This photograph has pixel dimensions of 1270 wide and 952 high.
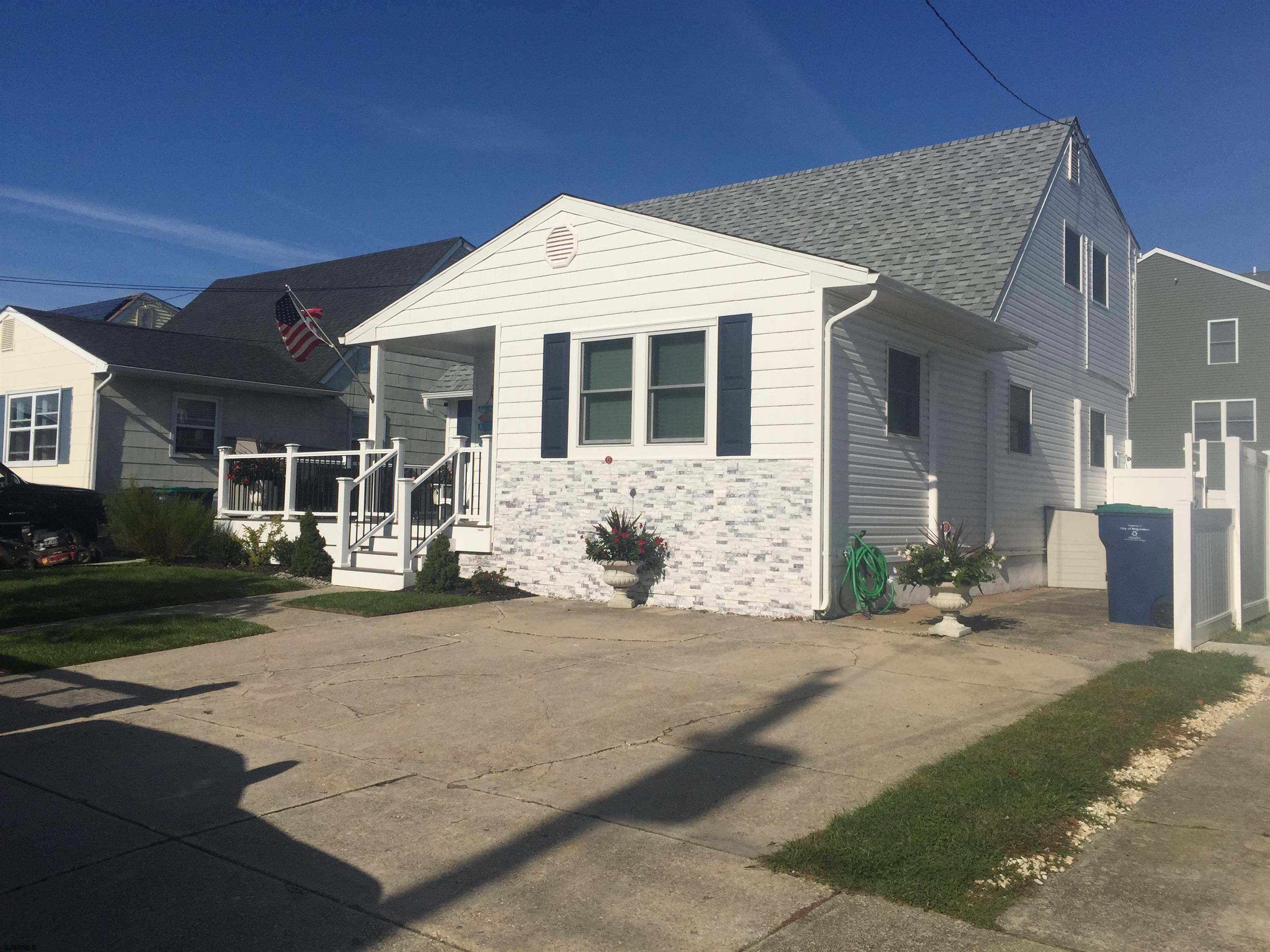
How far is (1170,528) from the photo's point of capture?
1055 cm

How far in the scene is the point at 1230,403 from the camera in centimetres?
2914

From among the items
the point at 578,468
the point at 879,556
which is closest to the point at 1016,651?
the point at 879,556

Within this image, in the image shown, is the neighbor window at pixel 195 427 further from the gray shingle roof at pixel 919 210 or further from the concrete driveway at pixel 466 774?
the concrete driveway at pixel 466 774

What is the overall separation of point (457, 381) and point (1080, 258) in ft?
38.7

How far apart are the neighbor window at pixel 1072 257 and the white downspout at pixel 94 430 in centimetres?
1664

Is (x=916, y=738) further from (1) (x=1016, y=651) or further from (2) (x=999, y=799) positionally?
(1) (x=1016, y=651)

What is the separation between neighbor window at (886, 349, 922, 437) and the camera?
470 inches

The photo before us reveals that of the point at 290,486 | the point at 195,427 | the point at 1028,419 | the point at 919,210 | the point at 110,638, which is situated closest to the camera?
the point at 110,638

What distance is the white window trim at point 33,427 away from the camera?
18578 mm

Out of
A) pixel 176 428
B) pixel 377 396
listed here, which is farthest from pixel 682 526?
pixel 176 428

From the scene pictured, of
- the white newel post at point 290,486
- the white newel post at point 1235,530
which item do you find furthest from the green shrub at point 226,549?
the white newel post at point 1235,530

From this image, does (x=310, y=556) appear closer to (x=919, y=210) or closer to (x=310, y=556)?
(x=310, y=556)

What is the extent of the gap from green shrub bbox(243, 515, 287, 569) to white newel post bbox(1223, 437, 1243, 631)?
1195 cm

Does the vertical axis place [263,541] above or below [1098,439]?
below
